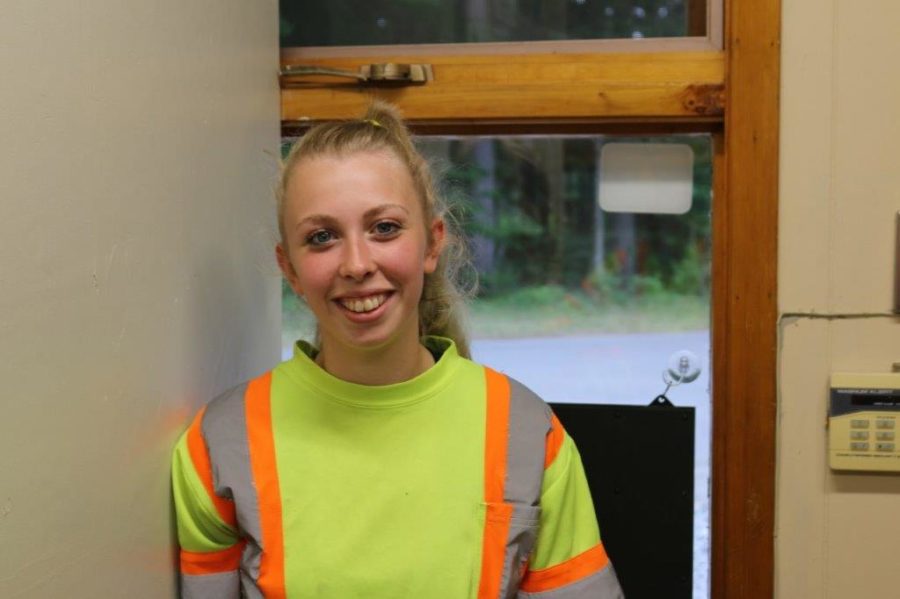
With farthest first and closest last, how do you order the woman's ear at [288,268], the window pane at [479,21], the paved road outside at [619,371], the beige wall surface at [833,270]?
the paved road outside at [619,371], the window pane at [479,21], the beige wall surface at [833,270], the woman's ear at [288,268]

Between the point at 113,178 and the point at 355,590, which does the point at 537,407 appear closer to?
the point at 355,590

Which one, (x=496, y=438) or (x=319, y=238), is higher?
(x=319, y=238)

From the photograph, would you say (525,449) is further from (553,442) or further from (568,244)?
(568,244)

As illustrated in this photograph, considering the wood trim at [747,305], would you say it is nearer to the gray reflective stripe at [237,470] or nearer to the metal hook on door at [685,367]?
the metal hook on door at [685,367]

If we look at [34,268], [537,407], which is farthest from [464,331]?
[34,268]

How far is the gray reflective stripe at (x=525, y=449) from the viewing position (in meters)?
1.22

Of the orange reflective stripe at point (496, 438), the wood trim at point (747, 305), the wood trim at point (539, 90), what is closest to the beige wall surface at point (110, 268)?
the wood trim at point (539, 90)

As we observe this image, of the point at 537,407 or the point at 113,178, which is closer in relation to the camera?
the point at 113,178

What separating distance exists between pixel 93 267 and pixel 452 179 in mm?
880

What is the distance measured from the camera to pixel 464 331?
1.45 metres

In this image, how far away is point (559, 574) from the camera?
4.12 ft

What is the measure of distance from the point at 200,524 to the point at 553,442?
0.43 m

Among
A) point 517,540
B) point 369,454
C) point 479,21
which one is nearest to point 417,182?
point 369,454

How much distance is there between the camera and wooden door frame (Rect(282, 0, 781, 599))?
1.58 metres
